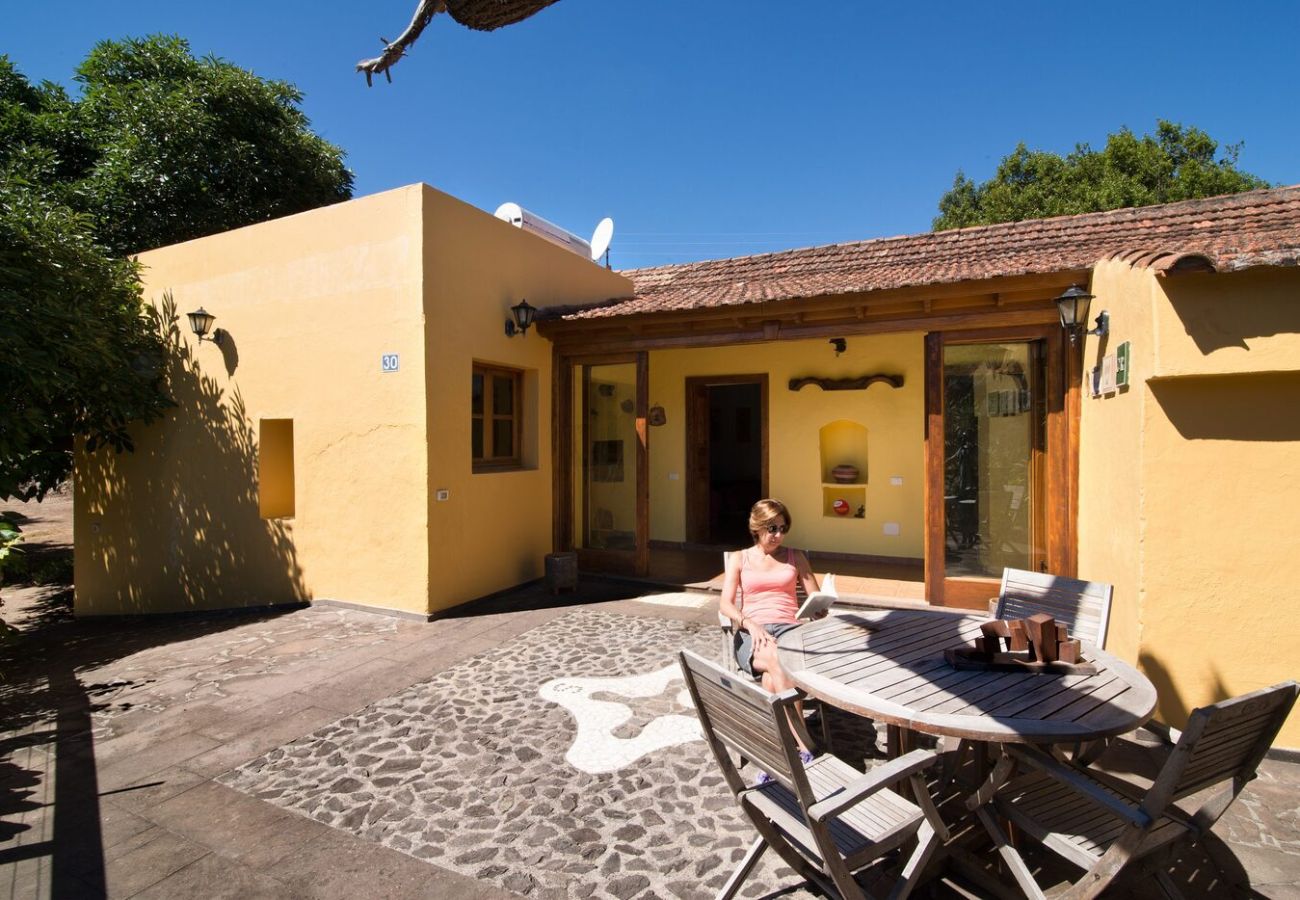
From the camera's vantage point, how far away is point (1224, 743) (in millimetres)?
1802

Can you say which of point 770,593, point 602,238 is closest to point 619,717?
point 770,593

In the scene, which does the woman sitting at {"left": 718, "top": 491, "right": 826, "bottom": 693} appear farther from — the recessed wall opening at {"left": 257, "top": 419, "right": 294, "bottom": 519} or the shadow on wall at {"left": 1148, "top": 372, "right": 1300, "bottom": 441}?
the recessed wall opening at {"left": 257, "top": 419, "right": 294, "bottom": 519}

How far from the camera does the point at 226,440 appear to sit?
7.65m

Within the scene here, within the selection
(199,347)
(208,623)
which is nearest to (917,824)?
(208,623)

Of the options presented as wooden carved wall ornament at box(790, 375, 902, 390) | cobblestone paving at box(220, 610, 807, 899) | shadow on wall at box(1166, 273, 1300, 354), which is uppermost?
wooden carved wall ornament at box(790, 375, 902, 390)

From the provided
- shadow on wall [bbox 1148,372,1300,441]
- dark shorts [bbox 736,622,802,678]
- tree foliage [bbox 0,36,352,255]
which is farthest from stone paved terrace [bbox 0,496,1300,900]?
tree foliage [bbox 0,36,352,255]

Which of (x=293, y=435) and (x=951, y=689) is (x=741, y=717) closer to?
(x=951, y=689)

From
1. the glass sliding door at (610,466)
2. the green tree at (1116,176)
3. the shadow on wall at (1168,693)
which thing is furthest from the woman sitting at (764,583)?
the green tree at (1116,176)

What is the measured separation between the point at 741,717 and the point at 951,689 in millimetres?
924

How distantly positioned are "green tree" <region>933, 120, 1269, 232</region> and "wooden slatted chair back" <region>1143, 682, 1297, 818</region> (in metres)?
19.0

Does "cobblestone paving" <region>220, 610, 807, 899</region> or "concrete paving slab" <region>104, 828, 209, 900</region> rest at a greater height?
"cobblestone paving" <region>220, 610, 807, 899</region>

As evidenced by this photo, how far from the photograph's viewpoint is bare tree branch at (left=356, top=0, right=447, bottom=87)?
7.07 ft

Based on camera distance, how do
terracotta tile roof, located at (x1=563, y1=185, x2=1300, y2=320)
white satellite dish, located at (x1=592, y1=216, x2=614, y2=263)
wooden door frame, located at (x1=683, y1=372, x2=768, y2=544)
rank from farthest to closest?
white satellite dish, located at (x1=592, y1=216, x2=614, y2=263) → wooden door frame, located at (x1=683, y1=372, x2=768, y2=544) → terracotta tile roof, located at (x1=563, y1=185, x2=1300, y2=320)

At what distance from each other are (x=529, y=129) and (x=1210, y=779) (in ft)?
29.7
